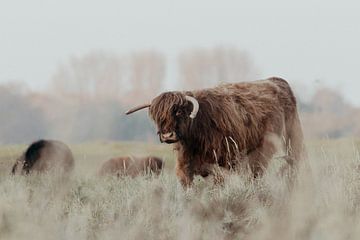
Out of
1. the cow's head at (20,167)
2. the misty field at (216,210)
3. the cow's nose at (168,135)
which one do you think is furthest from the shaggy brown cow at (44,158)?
the misty field at (216,210)

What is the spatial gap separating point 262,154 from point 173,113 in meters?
1.34

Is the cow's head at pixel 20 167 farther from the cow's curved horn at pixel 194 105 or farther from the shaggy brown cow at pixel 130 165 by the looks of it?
the cow's curved horn at pixel 194 105

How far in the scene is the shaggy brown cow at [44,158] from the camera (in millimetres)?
14477

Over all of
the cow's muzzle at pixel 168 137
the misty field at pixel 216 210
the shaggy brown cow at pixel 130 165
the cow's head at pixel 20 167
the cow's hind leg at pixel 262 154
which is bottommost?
the shaggy brown cow at pixel 130 165

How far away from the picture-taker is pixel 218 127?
35.7ft

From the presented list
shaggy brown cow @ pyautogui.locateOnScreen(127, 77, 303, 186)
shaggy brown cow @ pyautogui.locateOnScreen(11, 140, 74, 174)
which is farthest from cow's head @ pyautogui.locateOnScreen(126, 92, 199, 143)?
shaggy brown cow @ pyautogui.locateOnScreen(11, 140, 74, 174)

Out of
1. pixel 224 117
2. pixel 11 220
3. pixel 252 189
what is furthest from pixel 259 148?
pixel 11 220

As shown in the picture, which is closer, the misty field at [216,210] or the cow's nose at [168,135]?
the misty field at [216,210]

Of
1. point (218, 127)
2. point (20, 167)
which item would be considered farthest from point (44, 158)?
point (218, 127)

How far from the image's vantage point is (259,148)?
11258mm

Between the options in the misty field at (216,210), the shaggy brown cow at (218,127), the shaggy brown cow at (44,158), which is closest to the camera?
the misty field at (216,210)

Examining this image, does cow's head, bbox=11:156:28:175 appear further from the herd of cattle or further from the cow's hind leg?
the cow's hind leg

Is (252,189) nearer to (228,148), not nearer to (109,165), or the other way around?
(228,148)

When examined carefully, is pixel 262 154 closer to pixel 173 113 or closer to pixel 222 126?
pixel 222 126
